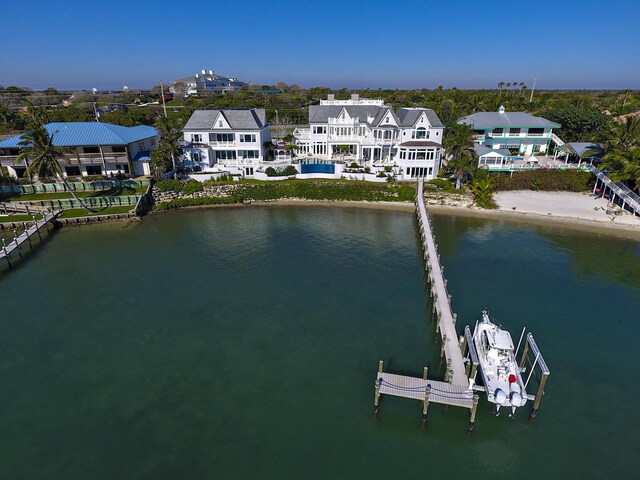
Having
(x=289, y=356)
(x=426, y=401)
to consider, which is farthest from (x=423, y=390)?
(x=289, y=356)

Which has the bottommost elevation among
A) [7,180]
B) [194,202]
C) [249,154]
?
[194,202]

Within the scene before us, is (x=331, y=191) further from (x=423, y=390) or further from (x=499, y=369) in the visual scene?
(x=423, y=390)

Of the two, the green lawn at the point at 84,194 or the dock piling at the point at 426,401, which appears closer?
the dock piling at the point at 426,401

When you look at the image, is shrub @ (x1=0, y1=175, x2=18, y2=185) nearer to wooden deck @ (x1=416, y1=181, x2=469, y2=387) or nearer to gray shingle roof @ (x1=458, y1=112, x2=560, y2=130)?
wooden deck @ (x1=416, y1=181, x2=469, y2=387)

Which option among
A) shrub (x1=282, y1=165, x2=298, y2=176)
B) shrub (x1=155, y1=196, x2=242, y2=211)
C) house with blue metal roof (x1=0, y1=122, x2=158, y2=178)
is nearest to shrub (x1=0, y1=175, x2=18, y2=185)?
house with blue metal roof (x1=0, y1=122, x2=158, y2=178)

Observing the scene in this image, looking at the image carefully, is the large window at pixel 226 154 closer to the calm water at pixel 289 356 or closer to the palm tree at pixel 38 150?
the palm tree at pixel 38 150

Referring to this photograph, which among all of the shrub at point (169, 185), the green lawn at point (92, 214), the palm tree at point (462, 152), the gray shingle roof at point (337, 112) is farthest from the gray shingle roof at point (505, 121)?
the green lawn at point (92, 214)
